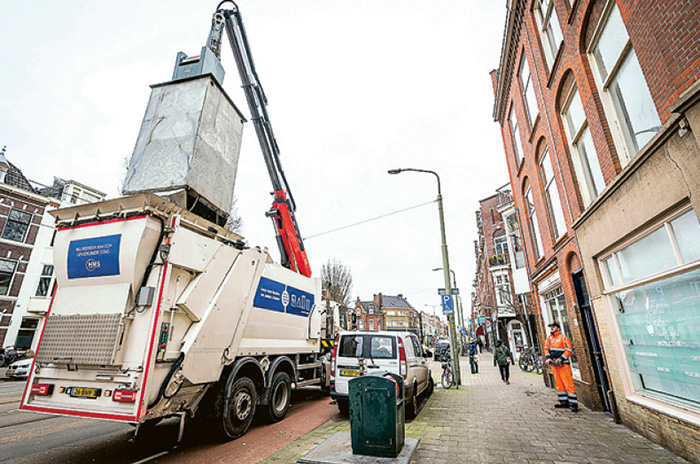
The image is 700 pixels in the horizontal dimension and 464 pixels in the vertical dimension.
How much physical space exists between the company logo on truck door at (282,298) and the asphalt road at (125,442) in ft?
7.25

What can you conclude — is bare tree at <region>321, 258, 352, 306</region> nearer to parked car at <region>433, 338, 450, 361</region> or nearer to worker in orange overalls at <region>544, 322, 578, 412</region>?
parked car at <region>433, 338, 450, 361</region>

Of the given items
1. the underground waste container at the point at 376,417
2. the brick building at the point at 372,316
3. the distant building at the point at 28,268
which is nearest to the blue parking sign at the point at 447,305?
the underground waste container at the point at 376,417

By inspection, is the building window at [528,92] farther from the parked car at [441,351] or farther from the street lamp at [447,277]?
the parked car at [441,351]

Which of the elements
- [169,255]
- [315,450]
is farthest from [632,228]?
[169,255]

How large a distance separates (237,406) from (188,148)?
437cm

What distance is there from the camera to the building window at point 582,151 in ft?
23.0

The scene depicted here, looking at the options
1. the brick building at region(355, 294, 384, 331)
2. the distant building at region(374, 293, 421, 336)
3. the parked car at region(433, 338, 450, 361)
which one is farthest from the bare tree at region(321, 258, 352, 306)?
the distant building at region(374, 293, 421, 336)

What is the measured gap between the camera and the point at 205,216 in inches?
236

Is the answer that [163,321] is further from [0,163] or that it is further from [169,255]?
[0,163]

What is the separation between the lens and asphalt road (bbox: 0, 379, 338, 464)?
4.66m

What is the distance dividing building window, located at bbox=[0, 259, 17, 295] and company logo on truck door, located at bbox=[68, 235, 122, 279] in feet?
75.6

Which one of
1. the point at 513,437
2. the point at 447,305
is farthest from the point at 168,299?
the point at 447,305

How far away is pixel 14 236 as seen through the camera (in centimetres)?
2094

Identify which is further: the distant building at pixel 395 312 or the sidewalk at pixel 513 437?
the distant building at pixel 395 312
